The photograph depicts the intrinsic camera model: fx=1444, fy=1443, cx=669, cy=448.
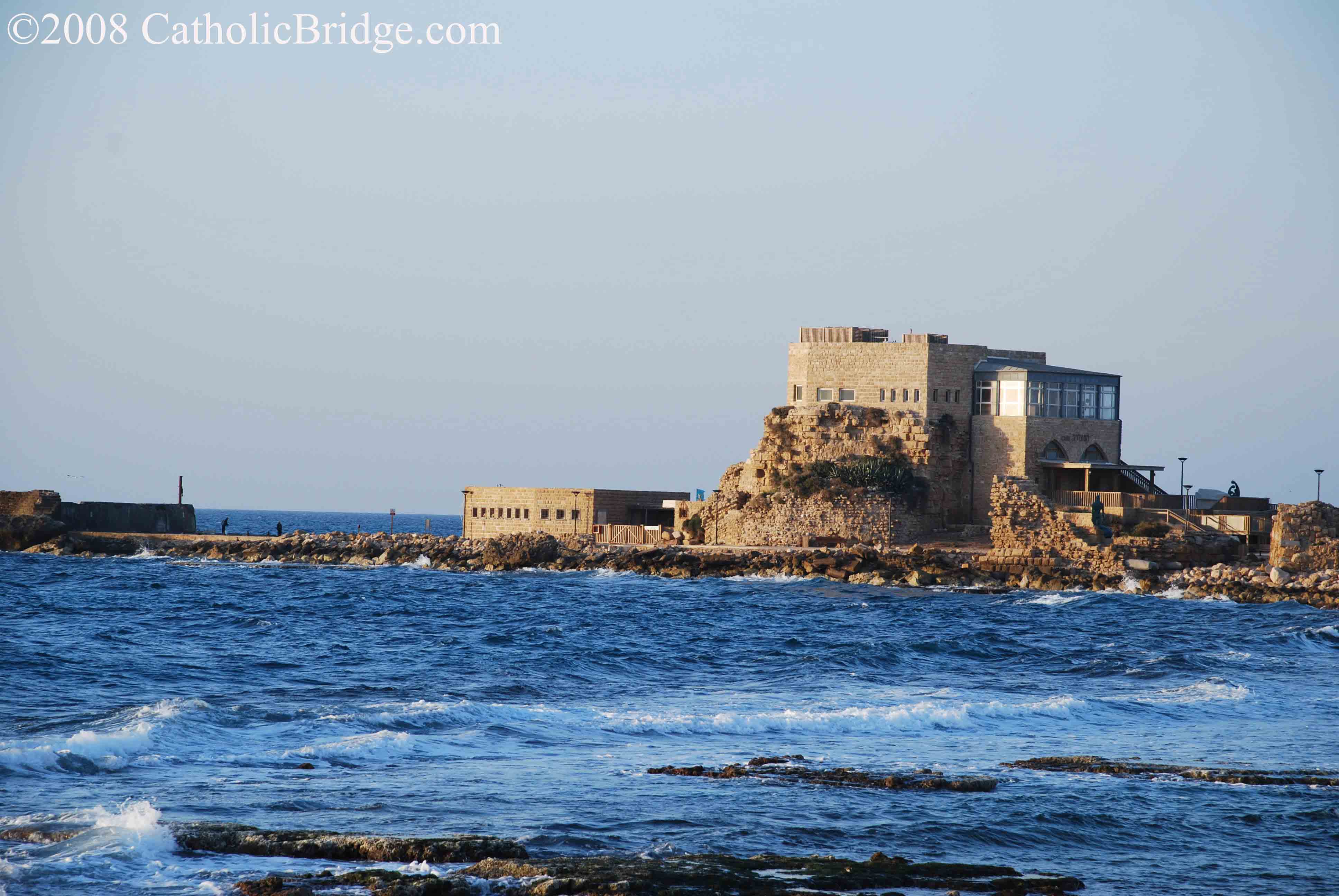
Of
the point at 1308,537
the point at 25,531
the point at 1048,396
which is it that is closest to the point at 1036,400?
the point at 1048,396

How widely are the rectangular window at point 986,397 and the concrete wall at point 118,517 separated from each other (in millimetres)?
33449

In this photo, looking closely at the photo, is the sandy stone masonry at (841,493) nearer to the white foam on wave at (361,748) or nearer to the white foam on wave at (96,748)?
the white foam on wave at (361,748)

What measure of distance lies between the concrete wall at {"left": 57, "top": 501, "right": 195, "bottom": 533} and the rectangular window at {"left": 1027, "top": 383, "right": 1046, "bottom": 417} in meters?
35.2

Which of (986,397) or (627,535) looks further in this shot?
(627,535)

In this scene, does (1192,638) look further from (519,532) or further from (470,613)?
(519,532)

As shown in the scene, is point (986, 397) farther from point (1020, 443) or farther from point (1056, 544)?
point (1056, 544)

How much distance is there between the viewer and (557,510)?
179ft

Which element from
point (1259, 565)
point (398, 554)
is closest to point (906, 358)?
point (1259, 565)

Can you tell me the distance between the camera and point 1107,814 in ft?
39.9

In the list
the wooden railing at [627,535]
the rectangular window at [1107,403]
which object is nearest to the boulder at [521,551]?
the wooden railing at [627,535]

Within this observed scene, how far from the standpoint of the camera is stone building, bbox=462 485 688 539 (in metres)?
54.2

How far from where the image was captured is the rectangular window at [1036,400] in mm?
47750

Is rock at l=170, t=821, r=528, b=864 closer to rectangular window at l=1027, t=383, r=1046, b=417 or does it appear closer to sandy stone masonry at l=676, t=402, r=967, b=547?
sandy stone masonry at l=676, t=402, r=967, b=547

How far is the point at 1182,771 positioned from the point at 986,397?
35741 millimetres
